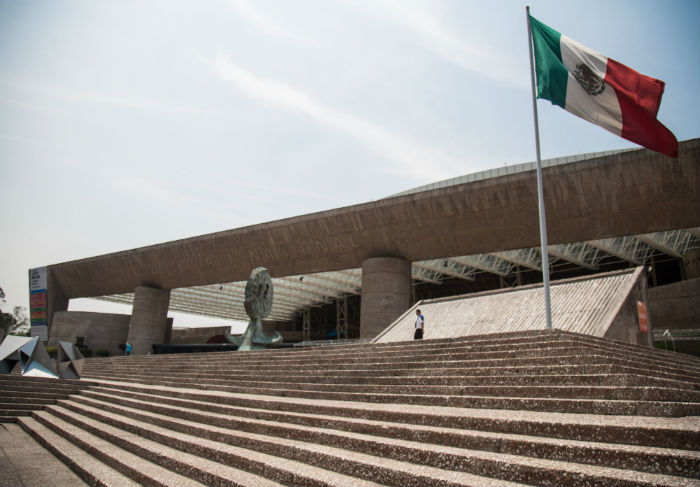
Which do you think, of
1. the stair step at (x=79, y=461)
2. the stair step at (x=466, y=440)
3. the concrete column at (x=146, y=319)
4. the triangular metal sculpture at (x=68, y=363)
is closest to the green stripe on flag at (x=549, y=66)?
the stair step at (x=466, y=440)

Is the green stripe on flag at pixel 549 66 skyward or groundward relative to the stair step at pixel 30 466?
skyward

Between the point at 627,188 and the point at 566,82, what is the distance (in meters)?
11.7

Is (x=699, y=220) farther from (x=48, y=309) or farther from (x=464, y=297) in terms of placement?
(x=48, y=309)

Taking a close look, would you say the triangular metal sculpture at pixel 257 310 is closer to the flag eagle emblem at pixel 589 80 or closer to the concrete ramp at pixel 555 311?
the concrete ramp at pixel 555 311

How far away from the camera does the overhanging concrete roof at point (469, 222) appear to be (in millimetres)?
17844

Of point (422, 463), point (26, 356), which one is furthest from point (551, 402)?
point (26, 356)

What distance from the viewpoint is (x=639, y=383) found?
438cm

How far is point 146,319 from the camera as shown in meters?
31.5

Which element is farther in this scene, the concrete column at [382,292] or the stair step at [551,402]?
the concrete column at [382,292]

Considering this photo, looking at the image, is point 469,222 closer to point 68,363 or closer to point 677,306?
point 677,306

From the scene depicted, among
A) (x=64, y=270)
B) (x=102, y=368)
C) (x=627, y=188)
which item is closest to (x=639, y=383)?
(x=627, y=188)

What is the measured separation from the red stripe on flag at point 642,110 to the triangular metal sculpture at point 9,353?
15894 mm

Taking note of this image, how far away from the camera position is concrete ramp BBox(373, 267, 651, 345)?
37.8 ft

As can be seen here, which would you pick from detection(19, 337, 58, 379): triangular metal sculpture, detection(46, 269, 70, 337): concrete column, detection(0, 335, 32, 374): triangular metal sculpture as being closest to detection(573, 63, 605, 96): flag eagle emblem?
detection(19, 337, 58, 379): triangular metal sculpture
